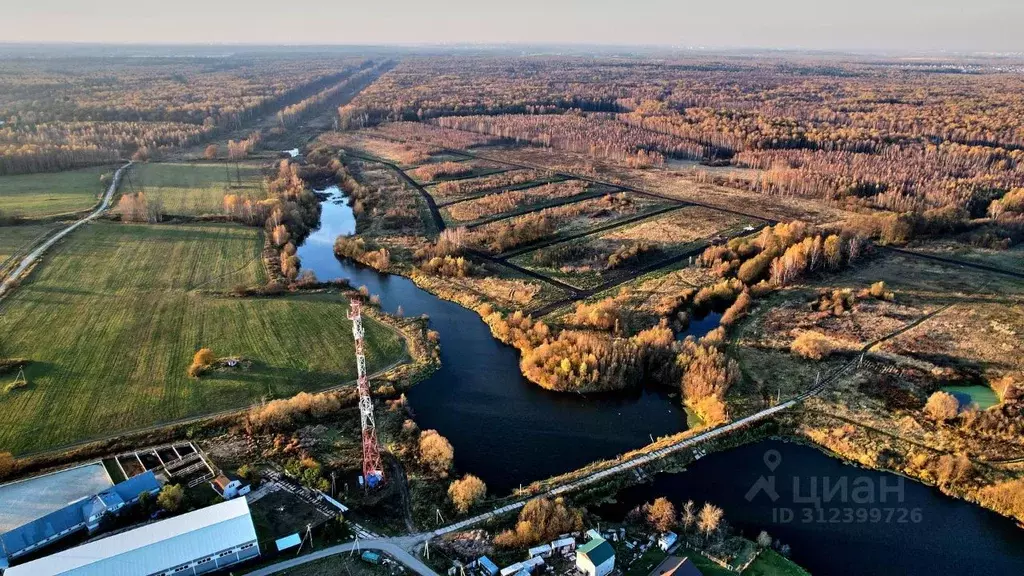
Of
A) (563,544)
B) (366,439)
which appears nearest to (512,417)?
(366,439)

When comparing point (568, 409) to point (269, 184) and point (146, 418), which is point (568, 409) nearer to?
point (146, 418)

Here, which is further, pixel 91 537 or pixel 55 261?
pixel 55 261

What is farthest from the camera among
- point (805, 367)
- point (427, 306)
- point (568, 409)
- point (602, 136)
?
point (602, 136)

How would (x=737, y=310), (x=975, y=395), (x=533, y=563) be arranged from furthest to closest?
(x=737, y=310) → (x=975, y=395) → (x=533, y=563)

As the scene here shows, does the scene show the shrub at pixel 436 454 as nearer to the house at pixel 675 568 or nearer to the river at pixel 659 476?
the river at pixel 659 476

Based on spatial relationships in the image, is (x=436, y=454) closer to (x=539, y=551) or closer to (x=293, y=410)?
(x=539, y=551)

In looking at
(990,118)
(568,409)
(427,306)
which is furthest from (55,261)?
(990,118)

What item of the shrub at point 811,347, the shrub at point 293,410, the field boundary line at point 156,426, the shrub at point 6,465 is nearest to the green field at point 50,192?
the field boundary line at point 156,426
